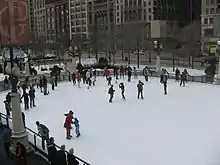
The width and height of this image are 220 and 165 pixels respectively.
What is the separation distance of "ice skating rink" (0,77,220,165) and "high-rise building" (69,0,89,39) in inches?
4160

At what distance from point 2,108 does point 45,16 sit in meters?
153

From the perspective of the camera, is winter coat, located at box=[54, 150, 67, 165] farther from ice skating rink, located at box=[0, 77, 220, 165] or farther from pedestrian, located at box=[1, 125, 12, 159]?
pedestrian, located at box=[1, 125, 12, 159]

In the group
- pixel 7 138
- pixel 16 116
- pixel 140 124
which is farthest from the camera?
pixel 140 124

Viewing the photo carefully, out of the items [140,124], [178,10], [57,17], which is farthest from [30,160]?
[57,17]

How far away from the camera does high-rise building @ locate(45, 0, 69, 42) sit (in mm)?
148000

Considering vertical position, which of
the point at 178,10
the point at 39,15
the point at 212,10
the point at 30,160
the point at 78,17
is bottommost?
the point at 30,160

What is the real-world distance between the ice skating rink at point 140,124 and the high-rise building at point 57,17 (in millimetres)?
123545

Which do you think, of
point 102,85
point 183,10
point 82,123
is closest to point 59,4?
point 183,10

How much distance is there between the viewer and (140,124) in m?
16.4

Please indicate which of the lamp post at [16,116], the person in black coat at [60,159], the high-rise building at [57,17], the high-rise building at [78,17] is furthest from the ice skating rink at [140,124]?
the high-rise building at [57,17]

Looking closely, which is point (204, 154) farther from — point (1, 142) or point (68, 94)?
point (68, 94)

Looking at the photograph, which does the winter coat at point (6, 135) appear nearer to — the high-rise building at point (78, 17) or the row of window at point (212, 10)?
the row of window at point (212, 10)

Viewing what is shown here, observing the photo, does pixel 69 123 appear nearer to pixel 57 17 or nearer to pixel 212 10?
pixel 212 10

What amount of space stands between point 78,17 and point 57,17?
69.8ft
